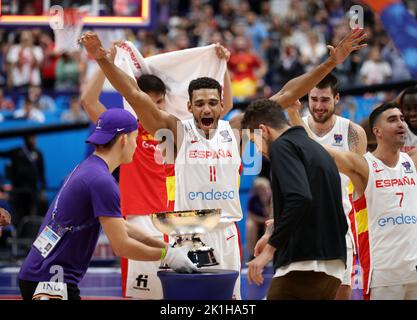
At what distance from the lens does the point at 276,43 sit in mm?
22438

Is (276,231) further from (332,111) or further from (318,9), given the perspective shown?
(318,9)

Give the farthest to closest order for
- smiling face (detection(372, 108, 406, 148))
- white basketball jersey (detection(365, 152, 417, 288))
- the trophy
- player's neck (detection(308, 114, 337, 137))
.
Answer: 1. player's neck (detection(308, 114, 337, 137))
2. smiling face (detection(372, 108, 406, 148))
3. white basketball jersey (detection(365, 152, 417, 288))
4. the trophy

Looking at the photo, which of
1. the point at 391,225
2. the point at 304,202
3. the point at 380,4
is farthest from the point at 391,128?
the point at 380,4

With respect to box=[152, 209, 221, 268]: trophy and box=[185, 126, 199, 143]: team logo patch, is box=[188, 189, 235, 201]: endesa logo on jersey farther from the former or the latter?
box=[152, 209, 221, 268]: trophy

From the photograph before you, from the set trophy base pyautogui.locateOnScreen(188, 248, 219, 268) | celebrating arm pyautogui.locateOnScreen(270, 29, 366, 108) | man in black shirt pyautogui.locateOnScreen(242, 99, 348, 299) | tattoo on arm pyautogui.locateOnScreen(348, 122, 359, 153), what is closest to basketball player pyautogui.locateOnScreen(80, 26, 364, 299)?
celebrating arm pyautogui.locateOnScreen(270, 29, 366, 108)

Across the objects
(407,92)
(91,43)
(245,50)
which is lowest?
(407,92)

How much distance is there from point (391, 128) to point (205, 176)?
65.9 inches

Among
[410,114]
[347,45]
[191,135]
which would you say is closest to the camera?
[191,135]

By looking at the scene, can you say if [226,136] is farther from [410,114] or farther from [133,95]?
[410,114]

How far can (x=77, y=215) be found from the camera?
6.26m

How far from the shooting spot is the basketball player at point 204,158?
8.06 m

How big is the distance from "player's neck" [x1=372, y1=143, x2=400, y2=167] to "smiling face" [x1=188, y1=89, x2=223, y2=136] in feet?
4.79

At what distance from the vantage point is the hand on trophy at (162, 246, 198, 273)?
6.15 meters

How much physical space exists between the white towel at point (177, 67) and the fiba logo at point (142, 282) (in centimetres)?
172
